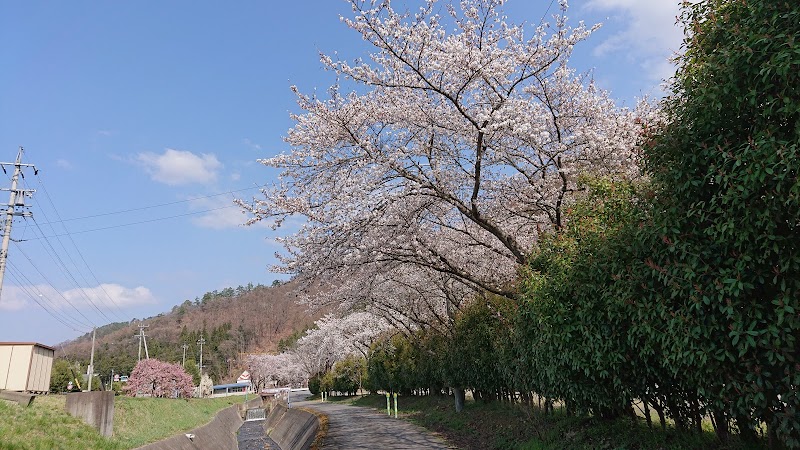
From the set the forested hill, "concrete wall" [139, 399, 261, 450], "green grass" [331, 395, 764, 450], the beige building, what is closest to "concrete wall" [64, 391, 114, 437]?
"concrete wall" [139, 399, 261, 450]

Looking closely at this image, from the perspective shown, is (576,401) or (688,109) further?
(576,401)

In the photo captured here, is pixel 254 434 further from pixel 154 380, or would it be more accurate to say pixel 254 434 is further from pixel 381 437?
pixel 381 437

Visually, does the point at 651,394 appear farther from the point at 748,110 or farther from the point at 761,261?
the point at 748,110

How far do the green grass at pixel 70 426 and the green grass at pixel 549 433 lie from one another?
8.52 metres

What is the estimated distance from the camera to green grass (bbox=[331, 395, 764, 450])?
657 cm

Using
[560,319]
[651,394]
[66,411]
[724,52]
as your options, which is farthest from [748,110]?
[66,411]

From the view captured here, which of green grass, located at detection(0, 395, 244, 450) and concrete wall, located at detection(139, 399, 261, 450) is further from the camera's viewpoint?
concrete wall, located at detection(139, 399, 261, 450)

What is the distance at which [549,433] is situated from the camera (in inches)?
367

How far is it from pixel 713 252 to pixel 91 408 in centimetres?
1403

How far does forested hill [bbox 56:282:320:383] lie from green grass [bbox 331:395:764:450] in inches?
2532

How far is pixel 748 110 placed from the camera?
3906 millimetres

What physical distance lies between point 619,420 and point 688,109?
5976 mm

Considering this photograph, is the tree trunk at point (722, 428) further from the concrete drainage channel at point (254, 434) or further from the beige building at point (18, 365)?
the concrete drainage channel at point (254, 434)

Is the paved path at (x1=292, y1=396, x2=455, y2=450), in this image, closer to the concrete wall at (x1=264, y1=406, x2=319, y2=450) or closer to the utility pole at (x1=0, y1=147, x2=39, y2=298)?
the concrete wall at (x1=264, y1=406, x2=319, y2=450)
